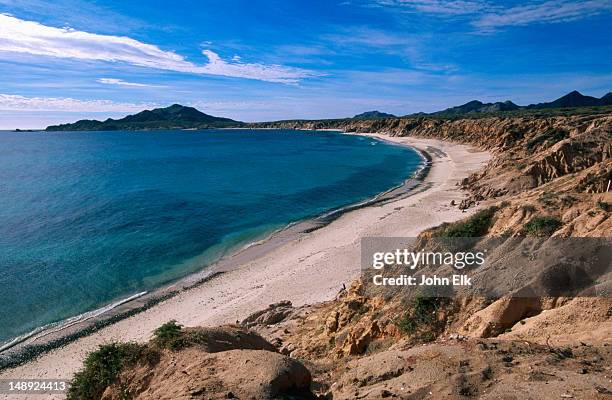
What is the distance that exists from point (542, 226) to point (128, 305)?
20570 millimetres

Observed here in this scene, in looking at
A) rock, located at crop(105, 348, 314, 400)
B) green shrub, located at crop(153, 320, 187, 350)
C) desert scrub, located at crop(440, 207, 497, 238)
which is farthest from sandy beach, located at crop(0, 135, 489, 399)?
rock, located at crop(105, 348, 314, 400)

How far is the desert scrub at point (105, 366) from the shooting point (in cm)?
952

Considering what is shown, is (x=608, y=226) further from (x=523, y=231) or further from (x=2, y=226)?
(x=2, y=226)

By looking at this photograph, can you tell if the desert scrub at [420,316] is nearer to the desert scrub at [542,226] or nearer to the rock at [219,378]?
the desert scrub at [542,226]

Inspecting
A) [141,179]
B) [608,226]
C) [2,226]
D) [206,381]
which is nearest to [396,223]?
[608,226]

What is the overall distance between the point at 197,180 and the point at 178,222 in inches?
1076

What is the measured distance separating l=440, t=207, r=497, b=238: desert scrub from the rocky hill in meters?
0.05

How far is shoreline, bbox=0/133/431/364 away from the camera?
19.7m

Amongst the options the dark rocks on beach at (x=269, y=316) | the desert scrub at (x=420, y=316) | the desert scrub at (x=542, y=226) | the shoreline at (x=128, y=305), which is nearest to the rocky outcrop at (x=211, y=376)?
the desert scrub at (x=420, y=316)

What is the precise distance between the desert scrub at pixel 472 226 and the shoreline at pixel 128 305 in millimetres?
16487

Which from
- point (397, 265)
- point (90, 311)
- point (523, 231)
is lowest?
point (90, 311)

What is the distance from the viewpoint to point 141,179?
67.0m

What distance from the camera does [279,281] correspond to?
25.0 meters

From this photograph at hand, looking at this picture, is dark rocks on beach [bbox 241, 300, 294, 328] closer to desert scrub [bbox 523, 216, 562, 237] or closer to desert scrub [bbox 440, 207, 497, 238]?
desert scrub [bbox 440, 207, 497, 238]
